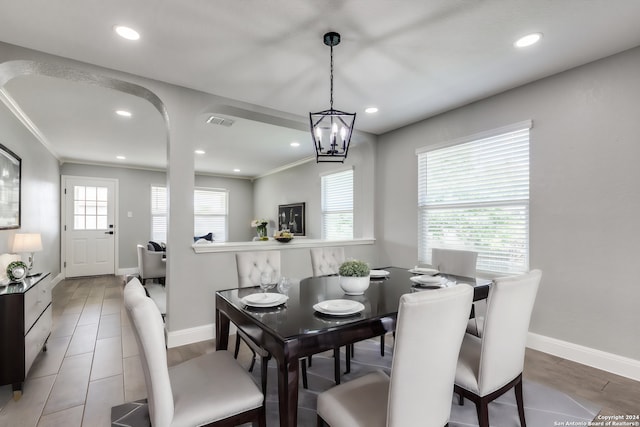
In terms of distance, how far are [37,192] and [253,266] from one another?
4243 millimetres

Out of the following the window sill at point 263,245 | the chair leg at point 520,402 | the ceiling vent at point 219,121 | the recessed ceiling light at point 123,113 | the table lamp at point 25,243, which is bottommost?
the chair leg at point 520,402

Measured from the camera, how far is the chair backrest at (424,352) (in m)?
1.14

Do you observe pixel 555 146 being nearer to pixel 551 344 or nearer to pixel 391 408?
pixel 551 344

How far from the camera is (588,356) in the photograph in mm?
2668

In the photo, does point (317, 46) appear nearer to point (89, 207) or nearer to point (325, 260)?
point (325, 260)

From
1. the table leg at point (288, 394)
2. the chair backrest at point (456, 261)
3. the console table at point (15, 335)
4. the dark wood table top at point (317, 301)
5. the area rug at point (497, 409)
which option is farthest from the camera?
the chair backrest at point (456, 261)

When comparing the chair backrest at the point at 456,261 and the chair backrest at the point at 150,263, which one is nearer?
the chair backrest at the point at 456,261

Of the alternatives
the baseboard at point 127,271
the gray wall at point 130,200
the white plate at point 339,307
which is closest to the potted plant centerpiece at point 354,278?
the white plate at point 339,307

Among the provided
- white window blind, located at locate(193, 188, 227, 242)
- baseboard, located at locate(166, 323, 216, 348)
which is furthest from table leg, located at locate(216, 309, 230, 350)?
white window blind, located at locate(193, 188, 227, 242)

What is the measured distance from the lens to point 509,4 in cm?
197

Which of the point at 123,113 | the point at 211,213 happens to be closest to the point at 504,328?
the point at 123,113

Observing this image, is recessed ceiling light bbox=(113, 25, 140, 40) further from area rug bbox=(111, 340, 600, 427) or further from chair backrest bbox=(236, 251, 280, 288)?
area rug bbox=(111, 340, 600, 427)

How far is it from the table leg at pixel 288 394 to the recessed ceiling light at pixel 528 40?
268 centimetres

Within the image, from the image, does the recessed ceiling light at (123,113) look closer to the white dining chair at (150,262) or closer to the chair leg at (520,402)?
the white dining chair at (150,262)
